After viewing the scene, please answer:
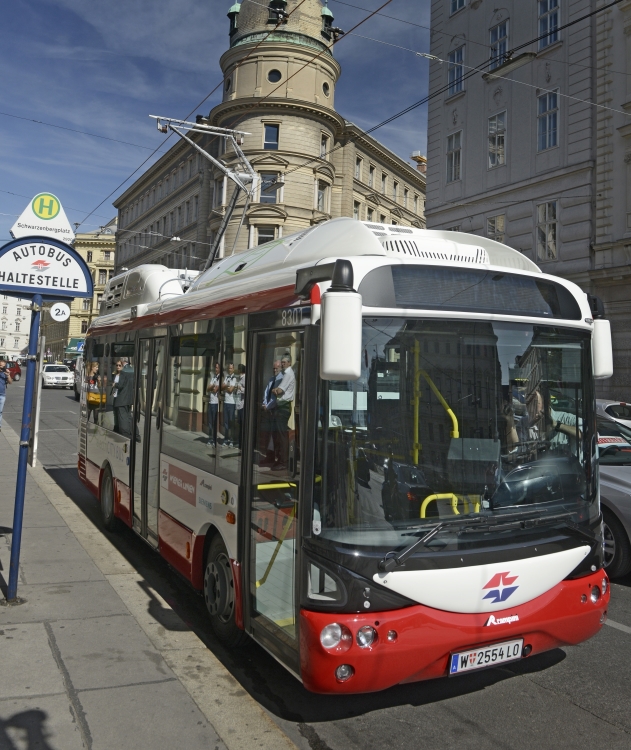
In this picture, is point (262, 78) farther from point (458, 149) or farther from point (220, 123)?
point (458, 149)

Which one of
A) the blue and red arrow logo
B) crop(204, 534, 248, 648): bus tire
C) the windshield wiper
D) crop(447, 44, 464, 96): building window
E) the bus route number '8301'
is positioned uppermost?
crop(447, 44, 464, 96): building window

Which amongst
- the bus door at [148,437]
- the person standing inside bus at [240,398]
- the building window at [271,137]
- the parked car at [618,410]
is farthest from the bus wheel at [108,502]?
the building window at [271,137]

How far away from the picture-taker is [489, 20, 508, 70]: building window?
2542 centimetres

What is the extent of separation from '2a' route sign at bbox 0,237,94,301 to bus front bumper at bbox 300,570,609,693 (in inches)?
139

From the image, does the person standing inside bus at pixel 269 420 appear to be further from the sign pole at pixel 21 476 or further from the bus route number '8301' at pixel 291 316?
the sign pole at pixel 21 476

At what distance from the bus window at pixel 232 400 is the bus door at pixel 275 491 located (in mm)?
201

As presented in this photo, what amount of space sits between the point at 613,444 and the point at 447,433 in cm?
485

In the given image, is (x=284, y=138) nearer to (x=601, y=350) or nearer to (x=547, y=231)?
(x=547, y=231)

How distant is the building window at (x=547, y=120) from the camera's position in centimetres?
2402

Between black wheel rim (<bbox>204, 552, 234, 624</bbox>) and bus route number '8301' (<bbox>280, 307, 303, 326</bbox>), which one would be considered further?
black wheel rim (<bbox>204, 552, 234, 624</bbox>)

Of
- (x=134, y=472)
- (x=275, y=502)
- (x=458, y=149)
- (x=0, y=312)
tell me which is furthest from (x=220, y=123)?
(x=0, y=312)

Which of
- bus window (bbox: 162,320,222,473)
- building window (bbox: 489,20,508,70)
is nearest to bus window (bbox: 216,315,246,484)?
bus window (bbox: 162,320,222,473)

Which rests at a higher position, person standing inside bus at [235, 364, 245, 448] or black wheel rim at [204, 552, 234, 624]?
person standing inside bus at [235, 364, 245, 448]

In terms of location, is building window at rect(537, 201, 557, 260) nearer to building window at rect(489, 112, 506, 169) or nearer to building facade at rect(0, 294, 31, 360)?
building window at rect(489, 112, 506, 169)
